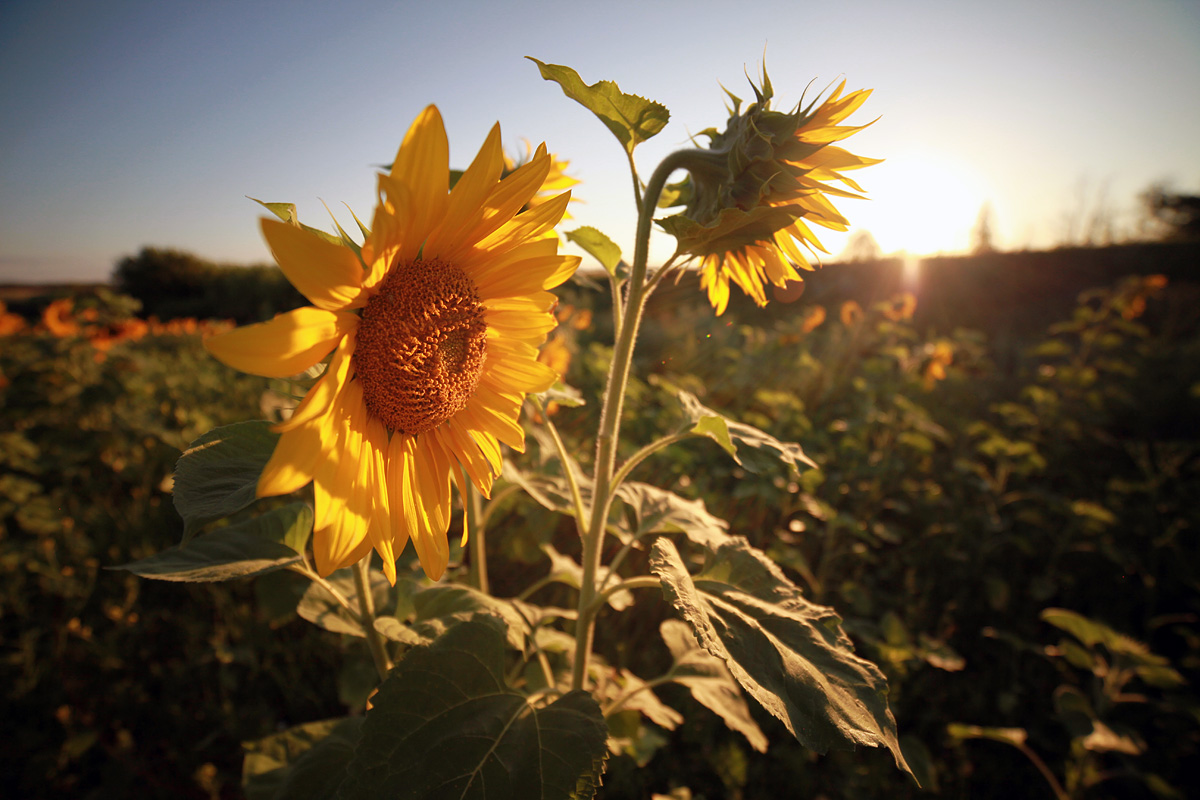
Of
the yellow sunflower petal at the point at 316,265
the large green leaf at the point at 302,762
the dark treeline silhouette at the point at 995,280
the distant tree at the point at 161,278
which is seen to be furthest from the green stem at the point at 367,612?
the distant tree at the point at 161,278

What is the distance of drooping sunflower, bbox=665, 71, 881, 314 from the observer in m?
0.79

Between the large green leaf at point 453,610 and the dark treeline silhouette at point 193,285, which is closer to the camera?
the large green leaf at point 453,610

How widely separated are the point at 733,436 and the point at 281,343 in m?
0.79

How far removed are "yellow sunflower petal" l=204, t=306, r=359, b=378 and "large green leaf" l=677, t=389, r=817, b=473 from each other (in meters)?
0.61

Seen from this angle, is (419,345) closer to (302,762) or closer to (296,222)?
(296,222)

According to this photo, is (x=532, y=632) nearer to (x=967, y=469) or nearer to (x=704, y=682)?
(x=704, y=682)

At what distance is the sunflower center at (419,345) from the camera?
2.45 feet

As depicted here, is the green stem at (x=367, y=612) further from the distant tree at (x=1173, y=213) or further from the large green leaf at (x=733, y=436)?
the distant tree at (x=1173, y=213)

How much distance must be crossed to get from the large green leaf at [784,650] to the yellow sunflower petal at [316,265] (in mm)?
566

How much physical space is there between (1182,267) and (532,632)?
1584cm

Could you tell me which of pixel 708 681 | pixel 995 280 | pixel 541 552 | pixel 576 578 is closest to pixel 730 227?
pixel 576 578

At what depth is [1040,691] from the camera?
8.25 ft

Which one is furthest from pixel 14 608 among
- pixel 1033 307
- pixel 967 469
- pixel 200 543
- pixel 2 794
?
pixel 1033 307

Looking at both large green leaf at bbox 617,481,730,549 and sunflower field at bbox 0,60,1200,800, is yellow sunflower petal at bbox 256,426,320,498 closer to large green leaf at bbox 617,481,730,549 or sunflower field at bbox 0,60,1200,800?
sunflower field at bbox 0,60,1200,800
